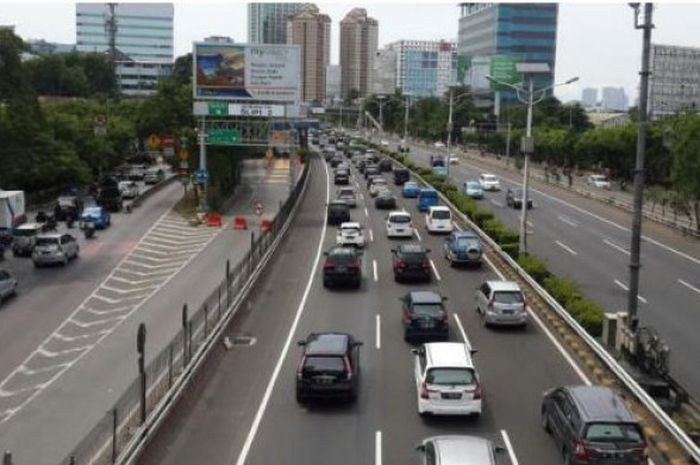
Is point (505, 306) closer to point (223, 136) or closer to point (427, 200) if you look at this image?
point (427, 200)

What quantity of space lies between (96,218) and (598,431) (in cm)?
4413

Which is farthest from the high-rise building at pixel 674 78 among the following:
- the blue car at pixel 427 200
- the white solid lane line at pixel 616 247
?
the white solid lane line at pixel 616 247

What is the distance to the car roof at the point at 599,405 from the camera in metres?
16.3

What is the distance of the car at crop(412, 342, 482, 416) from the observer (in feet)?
63.1

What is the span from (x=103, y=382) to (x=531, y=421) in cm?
1183

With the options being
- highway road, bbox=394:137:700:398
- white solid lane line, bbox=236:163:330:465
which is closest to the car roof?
highway road, bbox=394:137:700:398

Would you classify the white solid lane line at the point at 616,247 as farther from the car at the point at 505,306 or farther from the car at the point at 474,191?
the car at the point at 474,191

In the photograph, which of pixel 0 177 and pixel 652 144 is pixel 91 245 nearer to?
pixel 0 177

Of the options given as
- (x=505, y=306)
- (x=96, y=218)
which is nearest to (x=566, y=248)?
(x=505, y=306)

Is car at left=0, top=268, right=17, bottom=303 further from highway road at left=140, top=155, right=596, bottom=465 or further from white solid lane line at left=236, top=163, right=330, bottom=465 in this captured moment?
white solid lane line at left=236, top=163, right=330, bottom=465

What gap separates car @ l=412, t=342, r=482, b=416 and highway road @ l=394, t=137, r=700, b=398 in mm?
6526

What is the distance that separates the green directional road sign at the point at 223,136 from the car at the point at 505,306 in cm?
3765

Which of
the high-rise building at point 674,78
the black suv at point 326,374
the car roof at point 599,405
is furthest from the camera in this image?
the high-rise building at point 674,78

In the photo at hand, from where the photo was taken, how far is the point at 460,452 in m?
14.2
